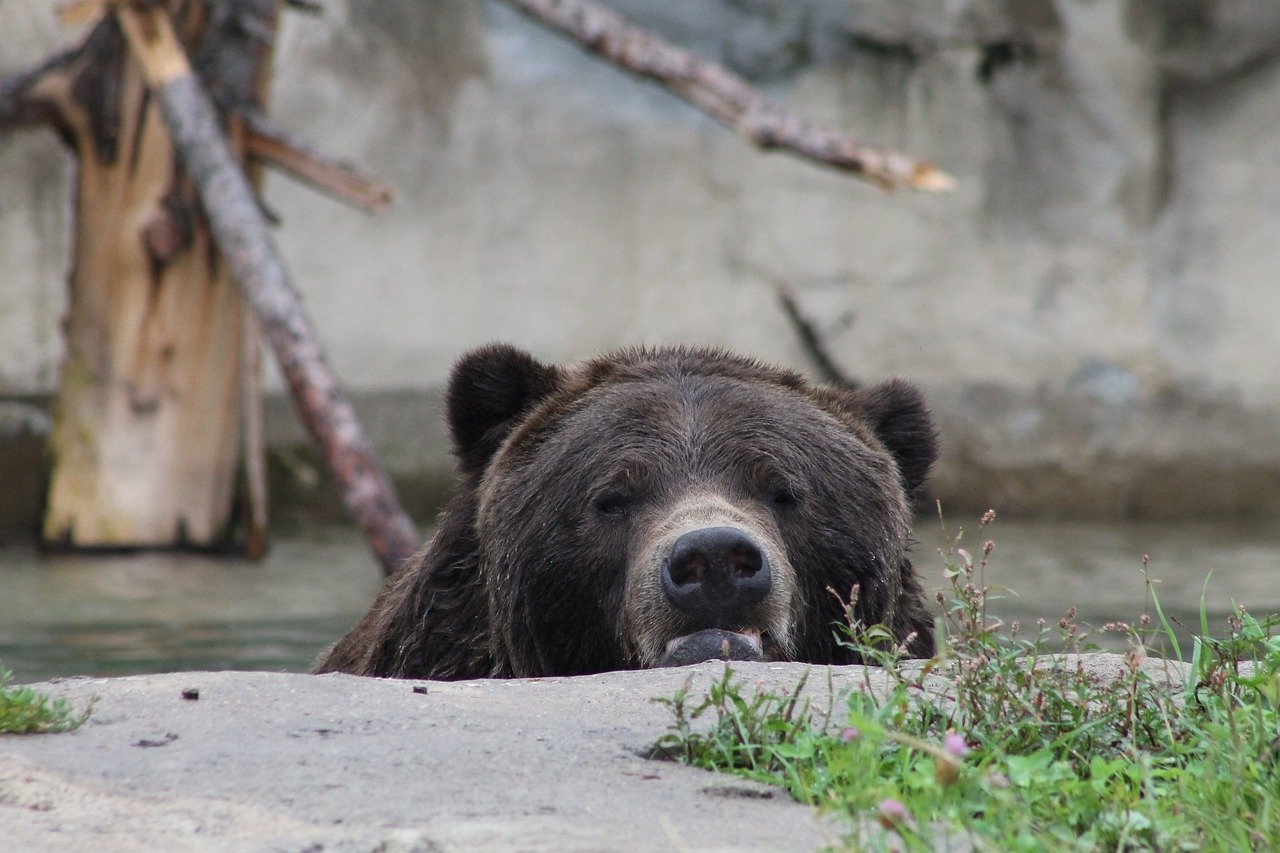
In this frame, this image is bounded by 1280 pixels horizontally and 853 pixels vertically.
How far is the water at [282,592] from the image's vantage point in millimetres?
7078

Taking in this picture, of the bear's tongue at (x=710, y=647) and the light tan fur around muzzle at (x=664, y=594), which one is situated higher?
the light tan fur around muzzle at (x=664, y=594)

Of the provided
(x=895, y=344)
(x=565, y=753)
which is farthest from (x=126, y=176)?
(x=565, y=753)

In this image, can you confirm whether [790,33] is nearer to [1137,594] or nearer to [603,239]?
[603,239]

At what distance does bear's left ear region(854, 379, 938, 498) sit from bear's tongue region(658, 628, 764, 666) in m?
1.38

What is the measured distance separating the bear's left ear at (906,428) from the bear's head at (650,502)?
0.39ft

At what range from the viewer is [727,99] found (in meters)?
8.45

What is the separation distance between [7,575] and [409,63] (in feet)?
16.2

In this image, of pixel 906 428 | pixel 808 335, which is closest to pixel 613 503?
pixel 906 428

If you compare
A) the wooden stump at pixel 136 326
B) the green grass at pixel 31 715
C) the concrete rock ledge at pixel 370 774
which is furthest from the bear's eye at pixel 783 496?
the wooden stump at pixel 136 326

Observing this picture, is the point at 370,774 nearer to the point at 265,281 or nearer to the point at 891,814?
the point at 891,814

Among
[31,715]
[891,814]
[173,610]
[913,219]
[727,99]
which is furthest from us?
[913,219]

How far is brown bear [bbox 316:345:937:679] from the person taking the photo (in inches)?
160

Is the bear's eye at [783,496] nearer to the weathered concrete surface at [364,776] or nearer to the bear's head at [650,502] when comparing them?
the bear's head at [650,502]

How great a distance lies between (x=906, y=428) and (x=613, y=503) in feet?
3.69
